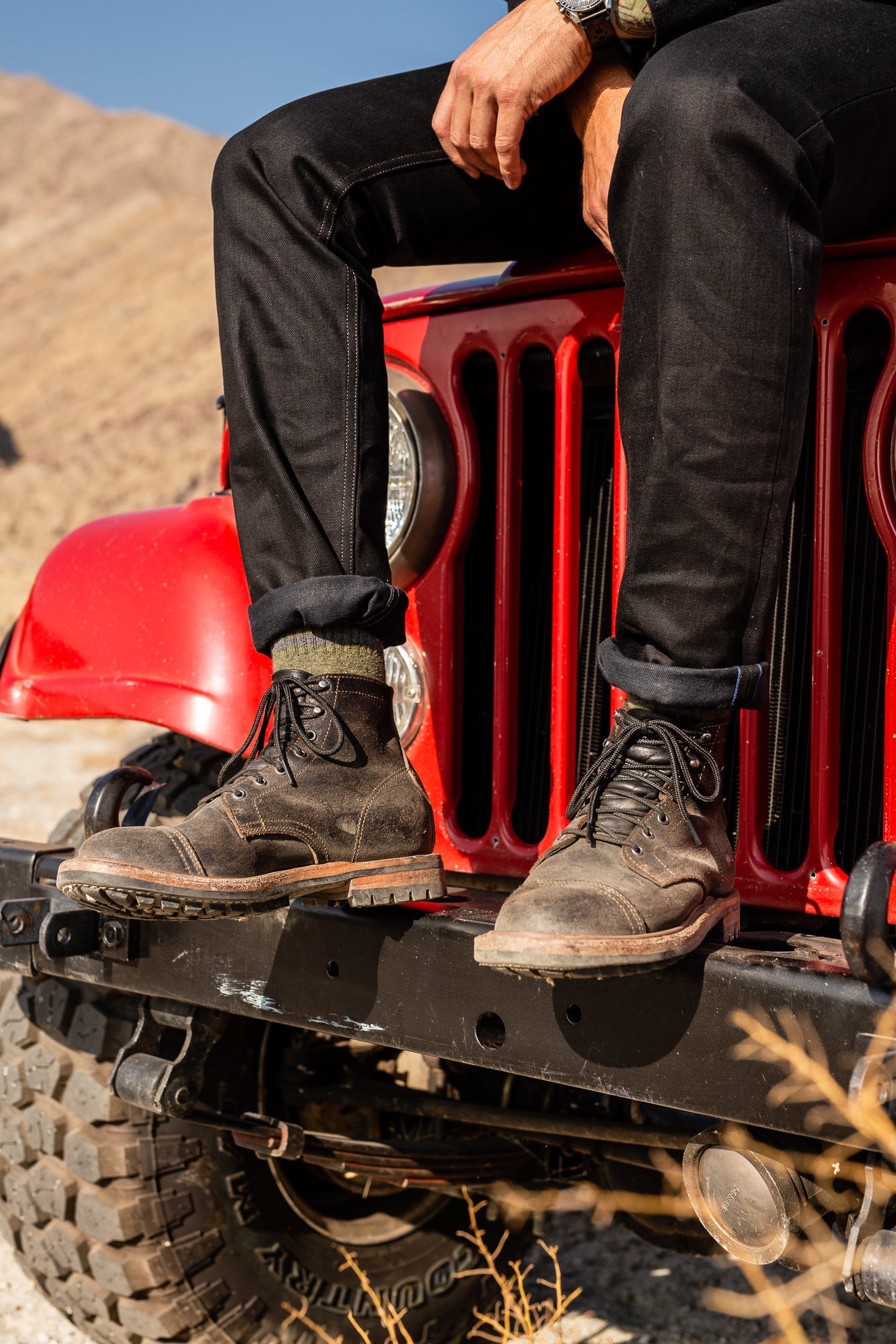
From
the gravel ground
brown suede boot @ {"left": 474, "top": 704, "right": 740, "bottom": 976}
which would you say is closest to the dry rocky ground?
the gravel ground

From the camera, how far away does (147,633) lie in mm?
2186

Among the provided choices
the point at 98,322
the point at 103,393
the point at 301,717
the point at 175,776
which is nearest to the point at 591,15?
the point at 301,717

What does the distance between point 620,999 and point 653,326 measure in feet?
2.36

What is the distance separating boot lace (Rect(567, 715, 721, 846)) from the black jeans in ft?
0.14

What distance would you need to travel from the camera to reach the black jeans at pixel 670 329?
1451mm

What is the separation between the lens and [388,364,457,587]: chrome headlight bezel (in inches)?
81.2

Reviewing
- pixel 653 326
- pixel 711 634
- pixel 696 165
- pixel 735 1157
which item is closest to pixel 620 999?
pixel 735 1157

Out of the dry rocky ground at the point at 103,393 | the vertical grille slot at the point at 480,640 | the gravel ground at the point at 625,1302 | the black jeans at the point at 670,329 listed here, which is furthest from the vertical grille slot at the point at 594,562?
the dry rocky ground at the point at 103,393

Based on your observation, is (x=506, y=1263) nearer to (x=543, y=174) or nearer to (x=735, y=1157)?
(x=735, y=1157)

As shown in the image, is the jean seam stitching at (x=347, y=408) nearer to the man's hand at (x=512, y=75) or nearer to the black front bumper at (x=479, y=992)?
the man's hand at (x=512, y=75)

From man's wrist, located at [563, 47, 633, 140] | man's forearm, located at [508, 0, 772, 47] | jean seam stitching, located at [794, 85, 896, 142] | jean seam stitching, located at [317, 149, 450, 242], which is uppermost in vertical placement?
man's forearm, located at [508, 0, 772, 47]

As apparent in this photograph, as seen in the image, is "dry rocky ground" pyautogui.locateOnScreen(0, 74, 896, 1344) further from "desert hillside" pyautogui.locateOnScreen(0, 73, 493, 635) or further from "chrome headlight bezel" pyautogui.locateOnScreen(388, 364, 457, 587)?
"chrome headlight bezel" pyautogui.locateOnScreen(388, 364, 457, 587)

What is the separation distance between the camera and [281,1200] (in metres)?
2.37

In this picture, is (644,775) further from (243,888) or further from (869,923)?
(243,888)
